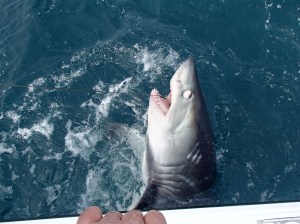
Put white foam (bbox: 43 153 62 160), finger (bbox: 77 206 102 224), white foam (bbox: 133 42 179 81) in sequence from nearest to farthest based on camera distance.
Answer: finger (bbox: 77 206 102 224) < white foam (bbox: 43 153 62 160) < white foam (bbox: 133 42 179 81)

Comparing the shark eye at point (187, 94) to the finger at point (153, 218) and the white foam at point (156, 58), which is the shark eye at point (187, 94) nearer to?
the white foam at point (156, 58)

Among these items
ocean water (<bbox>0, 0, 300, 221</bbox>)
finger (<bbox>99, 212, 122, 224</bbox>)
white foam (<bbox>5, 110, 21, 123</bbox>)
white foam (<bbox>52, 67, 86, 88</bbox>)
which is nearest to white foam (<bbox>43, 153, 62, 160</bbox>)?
ocean water (<bbox>0, 0, 300, 221</bbox>)

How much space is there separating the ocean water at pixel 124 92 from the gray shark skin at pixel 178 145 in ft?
1.30

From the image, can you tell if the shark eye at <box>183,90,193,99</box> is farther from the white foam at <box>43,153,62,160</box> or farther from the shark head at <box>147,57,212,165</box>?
the white foam at <box>43,153,62,160</box>

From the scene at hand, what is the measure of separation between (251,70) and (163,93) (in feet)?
4.97

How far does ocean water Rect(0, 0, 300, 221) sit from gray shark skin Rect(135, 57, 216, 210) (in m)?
0.40

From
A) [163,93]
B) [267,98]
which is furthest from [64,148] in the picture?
[267,98]

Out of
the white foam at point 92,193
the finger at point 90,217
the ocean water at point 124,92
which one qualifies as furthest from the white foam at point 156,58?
the finger at point 90,217

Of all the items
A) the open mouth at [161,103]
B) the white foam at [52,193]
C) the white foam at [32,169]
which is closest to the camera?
the open mouth at [161,103]

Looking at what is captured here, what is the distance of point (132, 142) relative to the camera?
570 cm

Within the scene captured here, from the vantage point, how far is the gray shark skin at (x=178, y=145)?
4.56m

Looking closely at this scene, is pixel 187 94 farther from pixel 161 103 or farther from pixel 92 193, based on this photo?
pixel 92 193

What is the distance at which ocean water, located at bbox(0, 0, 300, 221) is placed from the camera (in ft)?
17.9

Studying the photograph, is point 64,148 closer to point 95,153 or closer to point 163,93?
point 95,153
